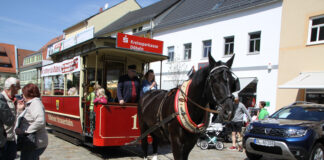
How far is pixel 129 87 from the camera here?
538 centimetres

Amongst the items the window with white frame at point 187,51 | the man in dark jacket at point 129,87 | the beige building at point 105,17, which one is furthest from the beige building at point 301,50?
the beige building at point 105,17

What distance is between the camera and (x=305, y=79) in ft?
34.3

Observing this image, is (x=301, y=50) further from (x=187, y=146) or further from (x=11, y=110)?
(x=11, y=110)

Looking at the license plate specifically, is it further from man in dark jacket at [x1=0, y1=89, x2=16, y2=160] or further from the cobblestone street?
man in dark jacket at [x1=0, y1=89, x2=16, y2=160]

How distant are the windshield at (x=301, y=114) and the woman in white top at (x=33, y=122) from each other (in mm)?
5866

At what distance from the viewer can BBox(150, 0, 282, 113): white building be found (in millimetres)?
12477

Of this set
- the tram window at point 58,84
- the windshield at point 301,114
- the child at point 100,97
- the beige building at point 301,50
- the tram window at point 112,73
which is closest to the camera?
the child at point 100,97

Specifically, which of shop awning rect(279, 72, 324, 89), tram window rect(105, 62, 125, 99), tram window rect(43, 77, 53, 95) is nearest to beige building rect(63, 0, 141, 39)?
tram window rect(43, 77, 53, 95)

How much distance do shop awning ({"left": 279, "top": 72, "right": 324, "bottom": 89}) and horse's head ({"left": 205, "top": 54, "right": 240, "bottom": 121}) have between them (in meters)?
8.60

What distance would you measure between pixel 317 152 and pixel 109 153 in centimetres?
488

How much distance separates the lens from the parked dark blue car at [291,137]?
16.4 ft

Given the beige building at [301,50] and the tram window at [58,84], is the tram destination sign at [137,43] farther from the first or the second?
the beige building at [301,50]

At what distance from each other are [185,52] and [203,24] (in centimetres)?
254

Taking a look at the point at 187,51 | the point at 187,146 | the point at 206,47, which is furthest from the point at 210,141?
the point at 187,51
